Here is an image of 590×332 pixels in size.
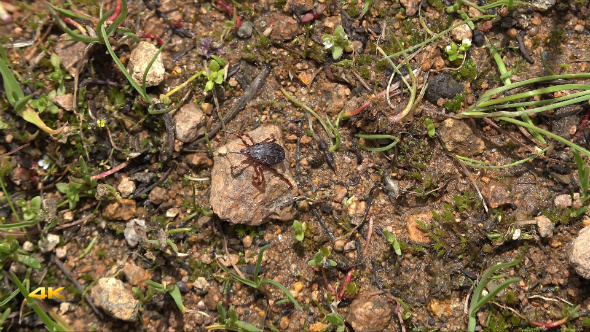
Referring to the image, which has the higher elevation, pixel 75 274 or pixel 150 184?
pixel 150 184

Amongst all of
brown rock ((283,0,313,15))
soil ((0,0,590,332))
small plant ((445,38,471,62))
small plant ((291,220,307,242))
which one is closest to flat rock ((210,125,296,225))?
soil ((0,0,590,332))

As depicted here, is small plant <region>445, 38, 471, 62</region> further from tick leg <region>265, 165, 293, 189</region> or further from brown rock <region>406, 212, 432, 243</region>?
tick leg <region>265, 165, 293, 189</region>

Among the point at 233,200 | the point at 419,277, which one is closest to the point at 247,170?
the point at 233,200

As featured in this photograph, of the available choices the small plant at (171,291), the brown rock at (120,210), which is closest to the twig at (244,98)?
the brown rock at (120,210)

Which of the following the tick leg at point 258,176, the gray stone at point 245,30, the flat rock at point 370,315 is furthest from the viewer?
the gray stone at point 245,30

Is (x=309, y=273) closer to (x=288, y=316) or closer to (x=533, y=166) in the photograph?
(x=288, y=316)

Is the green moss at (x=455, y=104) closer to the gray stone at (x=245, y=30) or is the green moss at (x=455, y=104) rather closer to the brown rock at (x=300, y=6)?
the brown rock at (x=300, y=6)

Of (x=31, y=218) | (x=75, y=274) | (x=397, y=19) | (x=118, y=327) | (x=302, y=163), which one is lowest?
(x=118, y=327)
